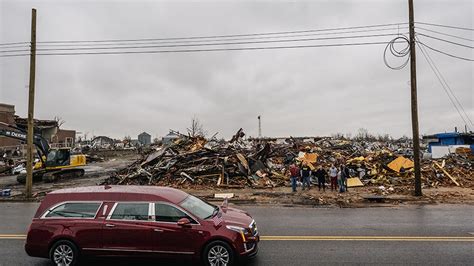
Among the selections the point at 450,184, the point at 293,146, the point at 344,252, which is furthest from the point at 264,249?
the point at 293,146

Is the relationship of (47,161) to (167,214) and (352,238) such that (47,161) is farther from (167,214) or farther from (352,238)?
(352,238)

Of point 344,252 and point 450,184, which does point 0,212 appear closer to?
point 344,252

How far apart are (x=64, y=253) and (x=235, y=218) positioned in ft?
11.3

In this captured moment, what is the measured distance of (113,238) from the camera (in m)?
7.07

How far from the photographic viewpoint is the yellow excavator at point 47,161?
27453 mm

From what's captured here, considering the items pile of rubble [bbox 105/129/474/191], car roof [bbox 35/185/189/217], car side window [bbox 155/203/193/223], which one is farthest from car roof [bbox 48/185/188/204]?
pile of rubble [bbox 105/129/474/191]

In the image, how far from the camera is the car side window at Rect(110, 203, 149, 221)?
282 inches

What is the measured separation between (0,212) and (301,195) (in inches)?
548

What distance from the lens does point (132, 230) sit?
7.05 m

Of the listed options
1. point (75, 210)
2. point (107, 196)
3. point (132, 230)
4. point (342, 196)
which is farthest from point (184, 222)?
point (342, 196)

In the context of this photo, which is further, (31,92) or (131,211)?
(31,92)

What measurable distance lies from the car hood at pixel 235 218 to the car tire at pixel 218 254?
483mm

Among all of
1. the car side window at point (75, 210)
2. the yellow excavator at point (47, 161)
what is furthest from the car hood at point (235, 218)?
the yellow excavator at point (47, 161)

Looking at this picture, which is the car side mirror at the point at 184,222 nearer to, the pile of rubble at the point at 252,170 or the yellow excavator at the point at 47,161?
the pile of rubble at the point at 252,170
